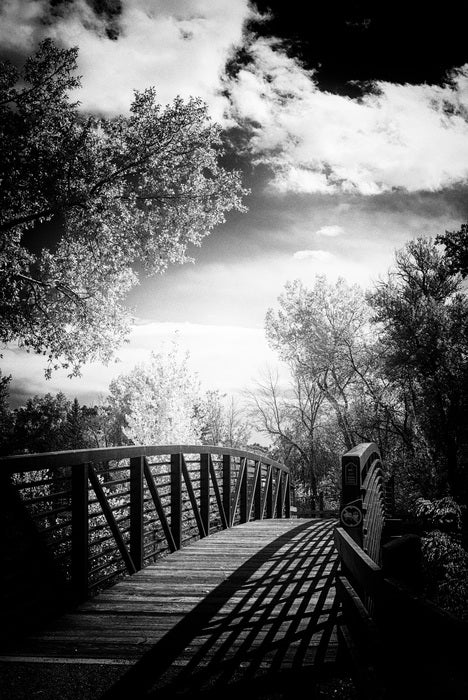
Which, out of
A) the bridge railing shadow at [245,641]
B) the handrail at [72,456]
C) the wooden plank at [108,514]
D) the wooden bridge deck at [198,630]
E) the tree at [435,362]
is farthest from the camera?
the tree at [435,362]

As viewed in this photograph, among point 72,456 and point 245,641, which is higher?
point 72,456

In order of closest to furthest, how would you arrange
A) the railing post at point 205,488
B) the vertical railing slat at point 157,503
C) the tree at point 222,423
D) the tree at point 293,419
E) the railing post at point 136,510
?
the railing post at point 136,510 → the vertical railing slat at point 157,503 → the railing post at point 205,488 → the tree at point 293,419 → the tree at point 222,423

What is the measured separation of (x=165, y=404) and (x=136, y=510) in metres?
23.9

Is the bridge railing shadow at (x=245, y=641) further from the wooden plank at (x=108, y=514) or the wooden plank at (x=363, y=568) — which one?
the wooden plank at (x=108, y=514)

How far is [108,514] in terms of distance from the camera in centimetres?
433

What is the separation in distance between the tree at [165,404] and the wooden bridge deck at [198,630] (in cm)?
2146

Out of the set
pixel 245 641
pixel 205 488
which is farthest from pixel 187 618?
pixel 205 488

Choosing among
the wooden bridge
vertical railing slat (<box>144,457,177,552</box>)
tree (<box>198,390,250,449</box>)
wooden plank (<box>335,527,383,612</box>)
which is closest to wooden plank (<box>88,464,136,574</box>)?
the wooden bridge

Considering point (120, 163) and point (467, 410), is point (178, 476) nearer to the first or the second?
point (120, 163)

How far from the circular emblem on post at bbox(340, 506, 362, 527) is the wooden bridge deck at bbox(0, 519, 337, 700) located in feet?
2.34

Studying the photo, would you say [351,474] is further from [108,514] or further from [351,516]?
[108,514]

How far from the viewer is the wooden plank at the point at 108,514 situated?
413 centimetres

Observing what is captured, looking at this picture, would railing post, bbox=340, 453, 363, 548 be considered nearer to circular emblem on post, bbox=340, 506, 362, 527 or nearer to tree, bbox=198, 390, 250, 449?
circular emblem on post, bbox=340, 506, 362, 527

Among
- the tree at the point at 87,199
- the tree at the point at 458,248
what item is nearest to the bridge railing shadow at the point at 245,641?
the tree at the point at 87,199
